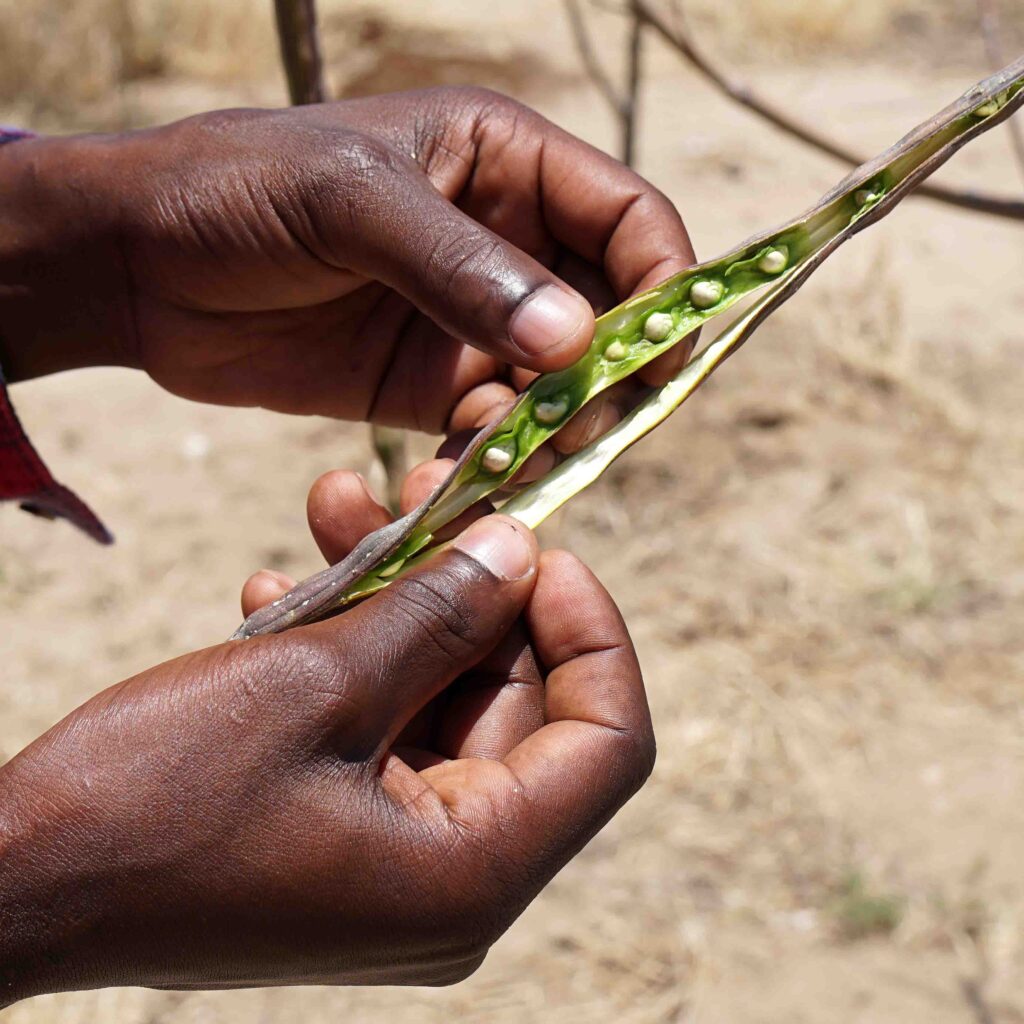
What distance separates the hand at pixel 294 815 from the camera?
139 cm

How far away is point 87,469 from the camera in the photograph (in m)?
4.83

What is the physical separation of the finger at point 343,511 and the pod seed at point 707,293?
58 centimetres

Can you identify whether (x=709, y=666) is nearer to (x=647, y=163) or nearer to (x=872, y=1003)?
(x=872, y=1003)

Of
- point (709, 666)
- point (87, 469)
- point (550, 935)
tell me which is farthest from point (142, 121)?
point (550, 935)

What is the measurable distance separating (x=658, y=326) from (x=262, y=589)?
0.70 metres

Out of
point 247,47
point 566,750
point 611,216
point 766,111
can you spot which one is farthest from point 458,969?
point 247,47

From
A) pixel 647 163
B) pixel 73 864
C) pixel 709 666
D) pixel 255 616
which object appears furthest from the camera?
pixel 647 163

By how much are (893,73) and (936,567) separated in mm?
7241

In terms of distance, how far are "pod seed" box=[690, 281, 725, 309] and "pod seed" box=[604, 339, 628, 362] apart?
4.9 inches

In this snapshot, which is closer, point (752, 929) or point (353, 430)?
point (752, 929)

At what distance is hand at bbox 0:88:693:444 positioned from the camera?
5.86 ft

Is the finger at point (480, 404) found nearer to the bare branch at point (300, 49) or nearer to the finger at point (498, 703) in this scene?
the finger at point (498, 703)

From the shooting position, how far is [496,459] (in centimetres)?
175

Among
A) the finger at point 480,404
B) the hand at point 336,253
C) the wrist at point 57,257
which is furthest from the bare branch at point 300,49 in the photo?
the finger at point 480,404
